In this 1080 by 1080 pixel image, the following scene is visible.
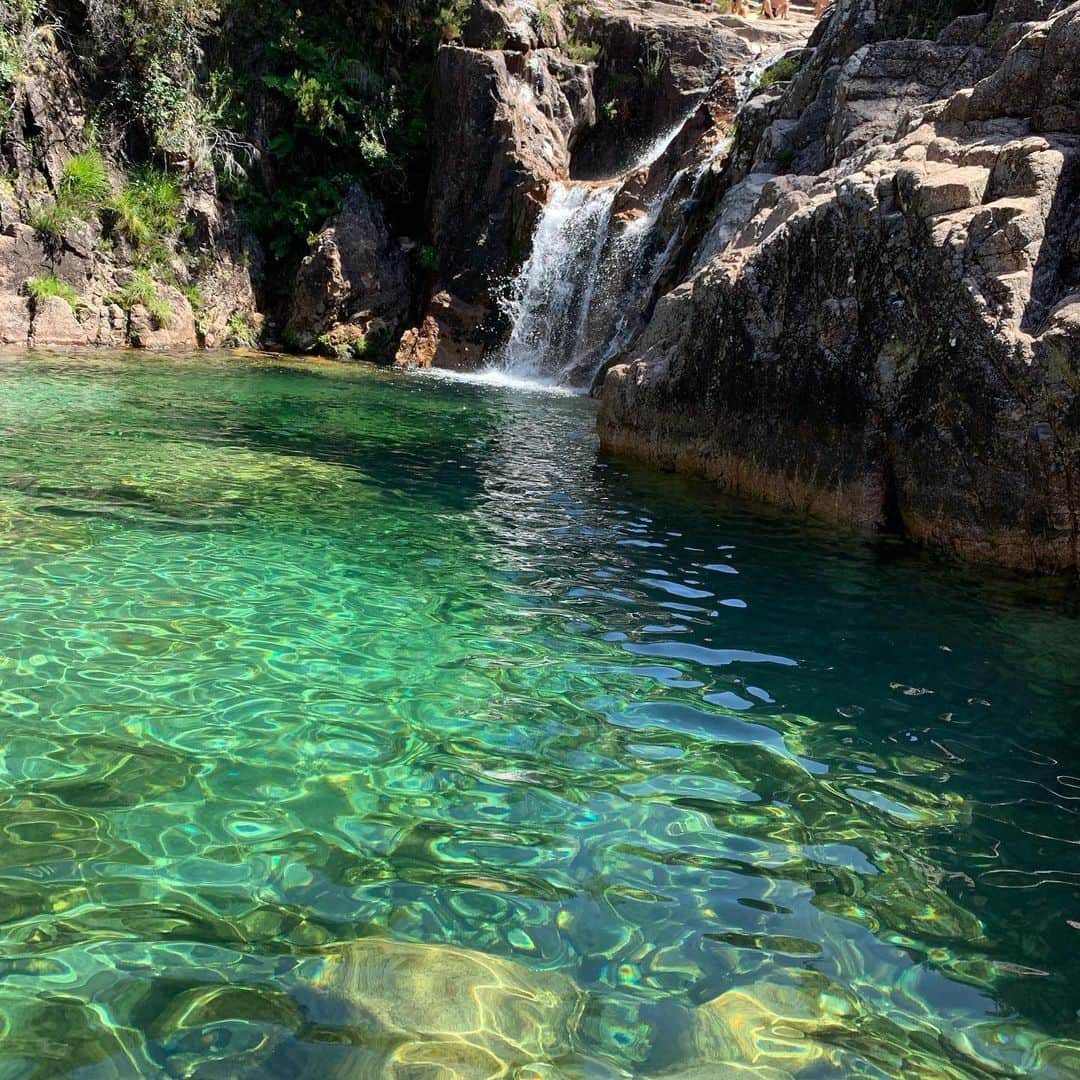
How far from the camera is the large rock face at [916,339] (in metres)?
6.50

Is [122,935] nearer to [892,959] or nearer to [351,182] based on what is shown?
[892,959]

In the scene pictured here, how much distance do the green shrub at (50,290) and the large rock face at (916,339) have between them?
11.9 metres

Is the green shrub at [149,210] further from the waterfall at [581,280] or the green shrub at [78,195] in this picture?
the waterfall at [581,280]

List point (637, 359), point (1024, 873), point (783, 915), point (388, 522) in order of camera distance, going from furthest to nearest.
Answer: point (637, 359)
point (388, 522)
point (1024, 873)
point (783, 915)

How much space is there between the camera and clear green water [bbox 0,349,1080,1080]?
7.31 feet

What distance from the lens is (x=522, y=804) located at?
10.5 feet

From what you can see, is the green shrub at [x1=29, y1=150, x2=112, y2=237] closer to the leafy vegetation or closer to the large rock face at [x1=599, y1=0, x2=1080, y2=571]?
the large rock face at [x1=599, y1=0, x2=1080, y2=571]

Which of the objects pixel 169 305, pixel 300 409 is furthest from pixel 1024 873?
pixel 169 305

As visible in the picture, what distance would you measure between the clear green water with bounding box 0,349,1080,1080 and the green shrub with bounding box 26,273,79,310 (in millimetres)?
11779

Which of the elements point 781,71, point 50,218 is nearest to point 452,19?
point 781,71

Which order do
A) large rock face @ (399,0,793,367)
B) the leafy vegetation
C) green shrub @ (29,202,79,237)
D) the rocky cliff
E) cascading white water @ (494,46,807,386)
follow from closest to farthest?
the leafy vegetation
the rocky cliff
green shrub @ (29,202,79,237)
cascading white water @ (494,46,807,386)
large rock face @ (399,0,793,367)

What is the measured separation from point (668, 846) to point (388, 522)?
4444mm

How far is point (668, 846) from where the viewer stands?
3020 mm

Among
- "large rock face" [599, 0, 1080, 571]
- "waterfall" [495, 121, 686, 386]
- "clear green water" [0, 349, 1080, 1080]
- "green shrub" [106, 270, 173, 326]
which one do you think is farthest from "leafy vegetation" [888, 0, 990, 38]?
"green shrub" [106, 270, 173, 326]
